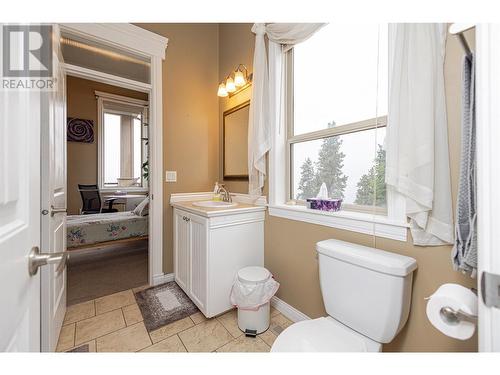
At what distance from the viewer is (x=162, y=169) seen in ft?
7.34

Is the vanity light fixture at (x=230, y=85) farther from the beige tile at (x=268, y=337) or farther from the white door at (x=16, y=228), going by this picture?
the beige tile at (x=268, y=337)

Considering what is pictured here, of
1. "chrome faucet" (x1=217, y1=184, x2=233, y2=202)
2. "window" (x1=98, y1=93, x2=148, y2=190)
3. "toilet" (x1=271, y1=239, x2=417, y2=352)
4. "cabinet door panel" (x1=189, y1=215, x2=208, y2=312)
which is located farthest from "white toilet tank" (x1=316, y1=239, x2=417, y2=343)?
"window" (x1=98, y1=93, x2=148, y2=190)

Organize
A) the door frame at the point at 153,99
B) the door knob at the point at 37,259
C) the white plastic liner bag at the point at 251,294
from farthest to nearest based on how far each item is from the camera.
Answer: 1. the door frame at the point at 153,99
2. the white plastic liner bag at the point at 251,294
3. the door knob at the point at 37,259

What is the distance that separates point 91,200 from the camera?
406 cm

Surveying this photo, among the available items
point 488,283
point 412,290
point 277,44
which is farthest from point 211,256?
point 277,44

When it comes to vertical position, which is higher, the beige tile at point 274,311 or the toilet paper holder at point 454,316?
the toilet paper holder at point 454,316

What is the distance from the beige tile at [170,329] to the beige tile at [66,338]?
1.66 feet

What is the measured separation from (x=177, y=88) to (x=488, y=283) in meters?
2.60

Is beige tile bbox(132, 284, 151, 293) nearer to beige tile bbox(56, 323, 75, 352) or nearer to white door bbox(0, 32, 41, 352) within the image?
beige tile bbox(56, 323, 75, 352)

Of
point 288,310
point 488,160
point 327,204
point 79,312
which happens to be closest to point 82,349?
point 79,312

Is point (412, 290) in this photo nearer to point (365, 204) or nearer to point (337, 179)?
point (365, 204)

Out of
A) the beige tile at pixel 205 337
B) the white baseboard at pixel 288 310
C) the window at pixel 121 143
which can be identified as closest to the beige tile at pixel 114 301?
the beige tile at pixel 205 337

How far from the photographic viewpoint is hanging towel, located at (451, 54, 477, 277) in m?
0.61

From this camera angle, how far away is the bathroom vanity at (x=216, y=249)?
160 centimetres
